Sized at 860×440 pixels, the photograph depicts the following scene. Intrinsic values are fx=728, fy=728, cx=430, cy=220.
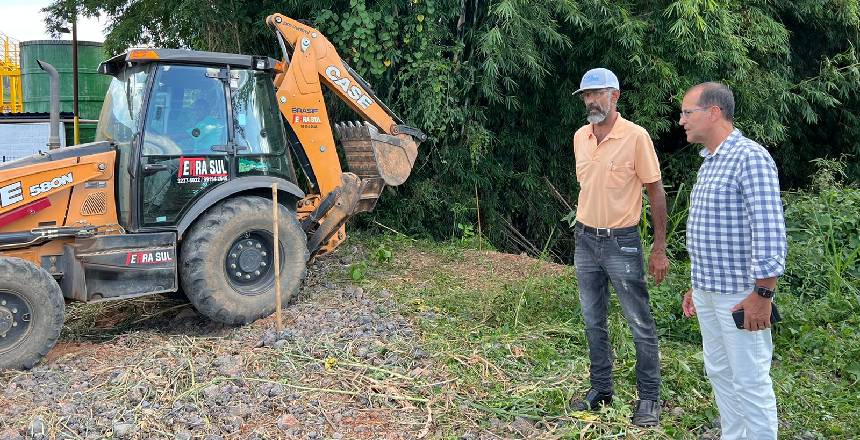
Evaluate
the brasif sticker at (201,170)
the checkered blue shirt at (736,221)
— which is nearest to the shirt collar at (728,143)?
the checkered blue shirt at (736,221)

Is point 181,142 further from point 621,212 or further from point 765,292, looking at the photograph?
point 765,292

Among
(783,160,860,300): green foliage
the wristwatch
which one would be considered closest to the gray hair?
the wristwatch

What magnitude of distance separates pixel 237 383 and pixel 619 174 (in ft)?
8.11

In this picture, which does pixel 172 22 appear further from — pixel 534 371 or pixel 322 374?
pixel 534 371

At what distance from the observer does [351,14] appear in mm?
8180

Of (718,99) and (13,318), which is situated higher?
(718,99)

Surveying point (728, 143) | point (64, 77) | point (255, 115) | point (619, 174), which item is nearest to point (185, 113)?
point (255, 115)

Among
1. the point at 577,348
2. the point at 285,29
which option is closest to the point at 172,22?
the point at 285,29

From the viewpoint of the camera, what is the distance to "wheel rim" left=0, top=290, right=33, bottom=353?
4594 millimetres

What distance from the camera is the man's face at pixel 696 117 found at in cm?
304

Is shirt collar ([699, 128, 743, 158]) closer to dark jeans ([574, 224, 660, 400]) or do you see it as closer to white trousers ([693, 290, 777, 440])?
white trousers ([693, 290, 777, 440])

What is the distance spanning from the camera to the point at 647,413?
371 cm

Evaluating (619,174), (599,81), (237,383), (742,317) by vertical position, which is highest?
(599,81)

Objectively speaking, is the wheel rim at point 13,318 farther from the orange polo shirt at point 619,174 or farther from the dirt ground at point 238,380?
the orange polo shirt at point 619,174
